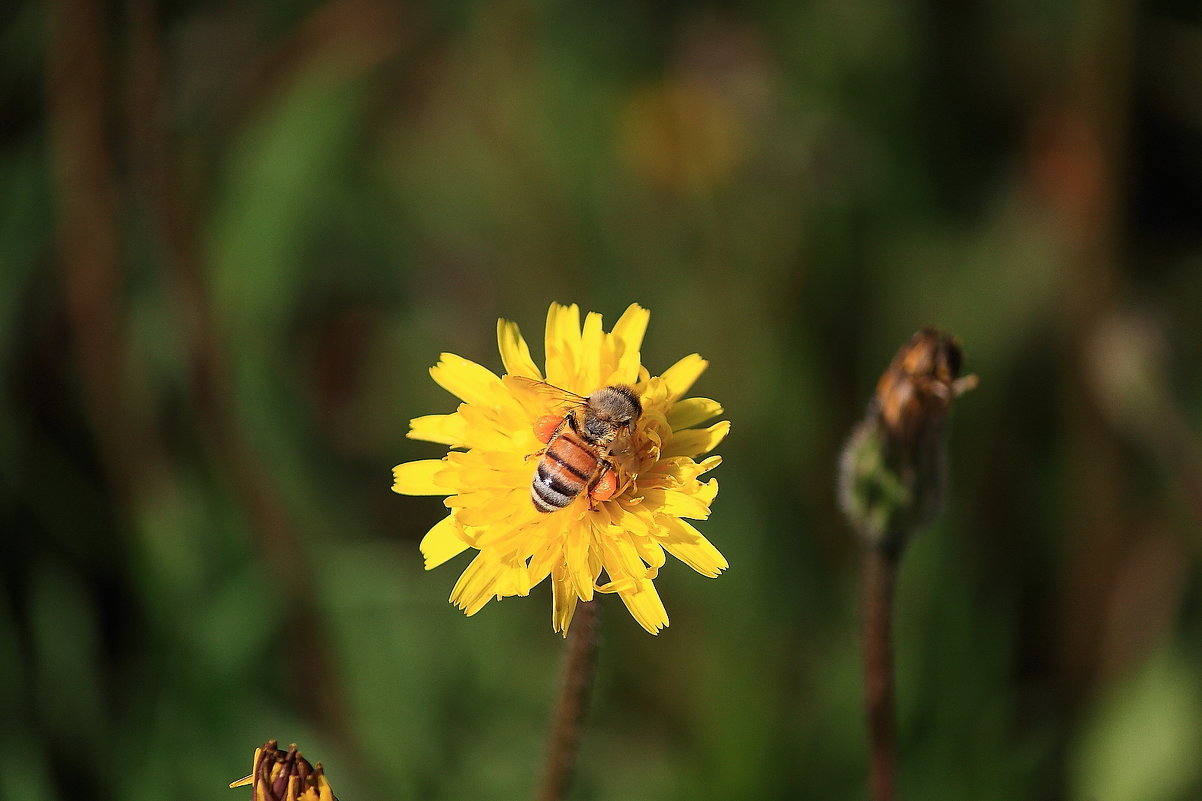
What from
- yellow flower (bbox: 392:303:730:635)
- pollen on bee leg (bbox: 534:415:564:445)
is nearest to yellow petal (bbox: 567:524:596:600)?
yellow flower (bbox: 392:303:730:635)

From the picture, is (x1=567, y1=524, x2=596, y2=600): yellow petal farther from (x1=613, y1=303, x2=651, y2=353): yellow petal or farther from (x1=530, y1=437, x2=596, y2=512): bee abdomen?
(x1=613, y1=303, x2=651, y2=353): yellow petal

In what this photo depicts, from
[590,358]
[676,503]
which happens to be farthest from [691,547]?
[590,358]

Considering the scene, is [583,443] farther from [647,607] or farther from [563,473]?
[647,607]

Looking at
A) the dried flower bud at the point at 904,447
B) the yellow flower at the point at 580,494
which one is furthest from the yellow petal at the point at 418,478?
the dried flower bud at the point at 904,447

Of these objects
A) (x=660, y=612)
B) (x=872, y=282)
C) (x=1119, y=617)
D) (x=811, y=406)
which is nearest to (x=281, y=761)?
(x=660, y=612)

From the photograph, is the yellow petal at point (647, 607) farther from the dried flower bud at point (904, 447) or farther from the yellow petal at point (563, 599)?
the dried flower bud at point (904, 447)

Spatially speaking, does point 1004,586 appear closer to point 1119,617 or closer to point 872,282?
point 1119,617
